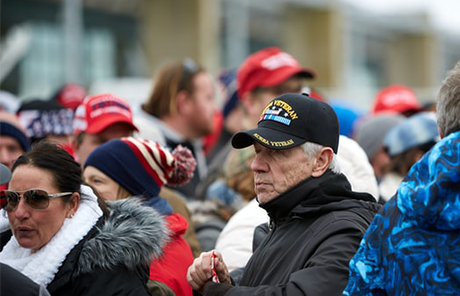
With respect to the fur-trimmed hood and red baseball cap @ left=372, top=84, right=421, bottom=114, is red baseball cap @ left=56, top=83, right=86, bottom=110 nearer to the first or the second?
red baseball cap @ left=372, top=84, right=421, bottom=114

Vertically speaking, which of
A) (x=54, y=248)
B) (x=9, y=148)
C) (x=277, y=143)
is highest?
(x=277, y=143)

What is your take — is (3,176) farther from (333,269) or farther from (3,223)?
(333,269)

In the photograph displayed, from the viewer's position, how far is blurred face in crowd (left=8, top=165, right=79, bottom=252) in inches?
131

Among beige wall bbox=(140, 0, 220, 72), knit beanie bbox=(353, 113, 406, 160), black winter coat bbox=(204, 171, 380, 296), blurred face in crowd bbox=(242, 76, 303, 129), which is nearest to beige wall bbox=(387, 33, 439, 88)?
beige wall bbox=(140, 0, 220, 72)

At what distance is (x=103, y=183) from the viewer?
13.8ft

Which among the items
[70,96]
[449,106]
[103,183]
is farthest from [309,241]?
[70,96]

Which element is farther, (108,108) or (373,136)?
(373,136)

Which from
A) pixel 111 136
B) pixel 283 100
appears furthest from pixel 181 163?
pixel 283 100

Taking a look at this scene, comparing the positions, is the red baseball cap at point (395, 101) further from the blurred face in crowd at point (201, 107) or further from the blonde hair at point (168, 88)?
the blonde hair at point (168, 88)

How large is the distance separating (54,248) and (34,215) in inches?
6.8

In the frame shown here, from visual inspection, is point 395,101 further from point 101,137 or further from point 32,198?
point 32,198

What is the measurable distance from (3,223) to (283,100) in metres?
1.32

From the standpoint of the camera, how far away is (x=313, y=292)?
2900 mm

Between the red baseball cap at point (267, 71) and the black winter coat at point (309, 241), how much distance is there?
255 cm
